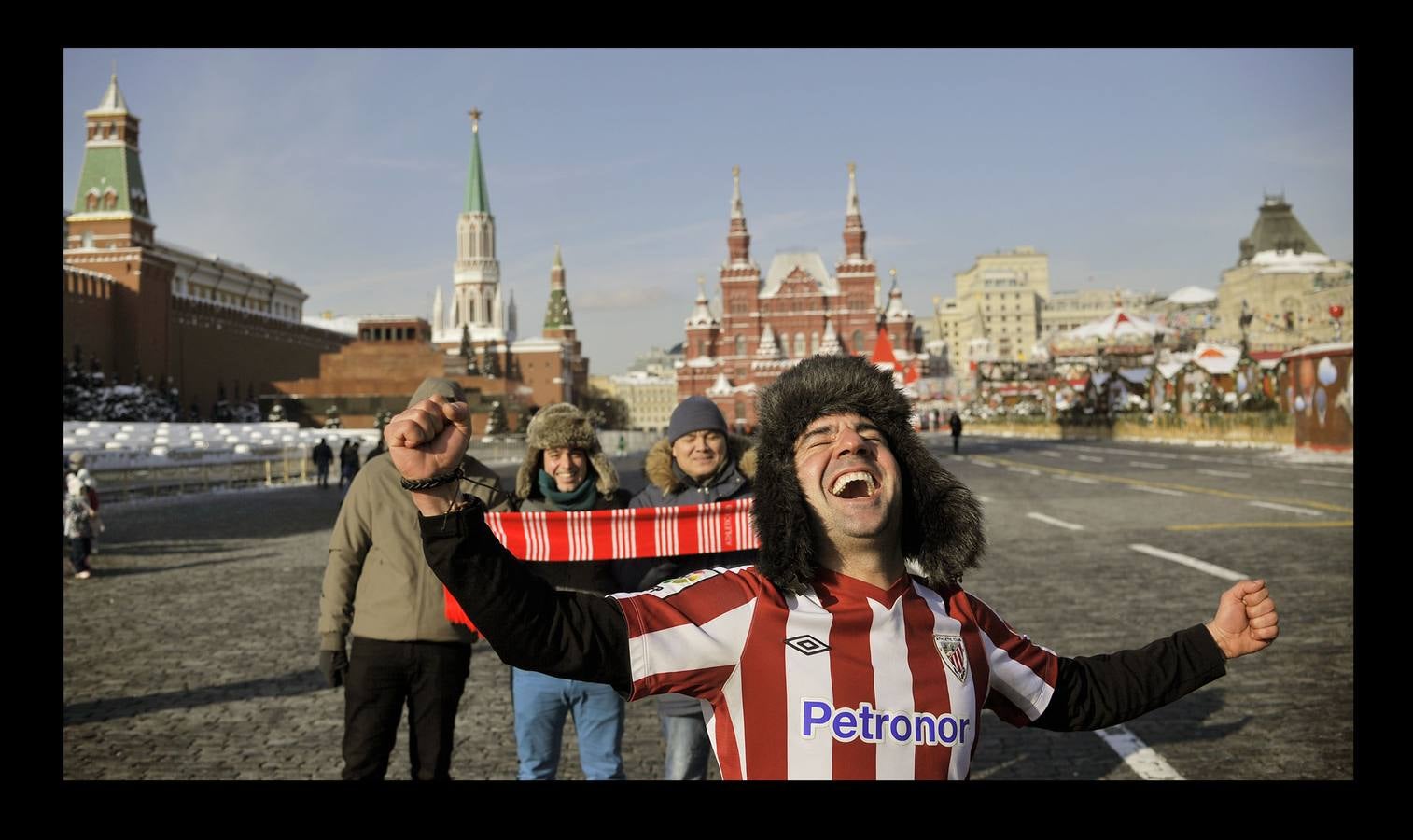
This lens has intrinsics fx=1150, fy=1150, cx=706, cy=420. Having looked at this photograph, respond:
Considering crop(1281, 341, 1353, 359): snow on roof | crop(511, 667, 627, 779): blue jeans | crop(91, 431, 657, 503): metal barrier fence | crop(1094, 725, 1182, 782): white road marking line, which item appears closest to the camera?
crop(511, 667, 627, 779): blue jeans

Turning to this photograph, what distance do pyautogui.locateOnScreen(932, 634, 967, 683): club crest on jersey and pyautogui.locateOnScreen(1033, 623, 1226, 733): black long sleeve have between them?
302 mm

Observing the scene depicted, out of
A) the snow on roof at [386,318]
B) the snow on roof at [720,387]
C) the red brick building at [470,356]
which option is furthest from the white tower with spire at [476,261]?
the snow on roof at [720,387]

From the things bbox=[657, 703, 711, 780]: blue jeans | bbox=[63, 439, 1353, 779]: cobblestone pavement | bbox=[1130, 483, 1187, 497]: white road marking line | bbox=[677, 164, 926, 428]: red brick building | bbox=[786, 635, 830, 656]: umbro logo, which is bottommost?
bbox=[63, 439, 1353, 779]: cobblestone pavement

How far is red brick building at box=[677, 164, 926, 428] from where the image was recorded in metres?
100

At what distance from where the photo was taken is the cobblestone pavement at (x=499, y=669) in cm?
536

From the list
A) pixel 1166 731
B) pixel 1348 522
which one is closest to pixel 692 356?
pixel 1348 522

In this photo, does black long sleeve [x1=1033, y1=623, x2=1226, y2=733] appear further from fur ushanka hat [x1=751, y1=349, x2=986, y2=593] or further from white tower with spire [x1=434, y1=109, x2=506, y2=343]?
white tower with spire [x1=434, y1=109, x2=506, y2=343]

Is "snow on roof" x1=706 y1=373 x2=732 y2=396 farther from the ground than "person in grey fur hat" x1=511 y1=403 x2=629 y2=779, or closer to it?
farther from the ground

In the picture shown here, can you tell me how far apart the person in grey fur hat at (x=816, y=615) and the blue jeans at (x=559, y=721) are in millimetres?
2172

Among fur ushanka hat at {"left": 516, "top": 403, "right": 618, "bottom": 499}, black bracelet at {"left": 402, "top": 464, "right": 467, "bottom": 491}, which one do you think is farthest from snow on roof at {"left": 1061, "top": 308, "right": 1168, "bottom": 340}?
black bracelet at {"left": 402, "top": 464, "right": 467, "bottom": 491}

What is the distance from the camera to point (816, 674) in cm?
213

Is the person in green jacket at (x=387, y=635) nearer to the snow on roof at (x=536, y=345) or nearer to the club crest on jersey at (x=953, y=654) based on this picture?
the club crest on jersey at (x=953, y=654)

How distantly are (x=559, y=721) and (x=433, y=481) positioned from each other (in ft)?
8.73
